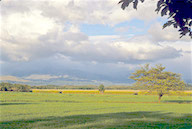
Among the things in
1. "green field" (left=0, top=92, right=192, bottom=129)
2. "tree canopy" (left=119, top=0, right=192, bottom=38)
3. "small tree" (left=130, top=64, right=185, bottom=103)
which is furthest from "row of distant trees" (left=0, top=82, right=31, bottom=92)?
"tree canopy" (left=119, top=0, right=192, bottom=38)

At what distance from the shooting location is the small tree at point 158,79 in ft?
197

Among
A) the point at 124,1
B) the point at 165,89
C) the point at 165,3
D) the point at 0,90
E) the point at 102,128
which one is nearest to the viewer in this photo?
the point at 124,1

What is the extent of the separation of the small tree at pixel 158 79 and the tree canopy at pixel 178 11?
56256 millimetres

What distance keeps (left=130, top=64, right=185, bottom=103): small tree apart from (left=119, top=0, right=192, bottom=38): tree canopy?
185 ft

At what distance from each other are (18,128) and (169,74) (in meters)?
51.3

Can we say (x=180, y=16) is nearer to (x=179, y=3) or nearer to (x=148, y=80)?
(x=179, y=3)

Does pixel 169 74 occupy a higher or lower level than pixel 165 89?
higher

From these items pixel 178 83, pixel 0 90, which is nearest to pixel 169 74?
pixel 178 83

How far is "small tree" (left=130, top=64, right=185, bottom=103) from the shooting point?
197ft

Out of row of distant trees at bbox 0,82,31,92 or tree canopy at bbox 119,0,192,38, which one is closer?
tree canopy at bbox 119,0,192,38

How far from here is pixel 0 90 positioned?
124m

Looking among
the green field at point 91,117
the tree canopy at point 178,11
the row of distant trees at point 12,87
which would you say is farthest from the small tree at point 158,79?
the row of distant trees at point 12,87

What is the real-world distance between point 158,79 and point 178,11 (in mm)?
59125

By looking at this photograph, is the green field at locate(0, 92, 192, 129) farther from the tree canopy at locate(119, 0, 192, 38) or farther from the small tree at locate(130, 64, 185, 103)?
the tree canopy at locate(119, 0, 192, 38)
